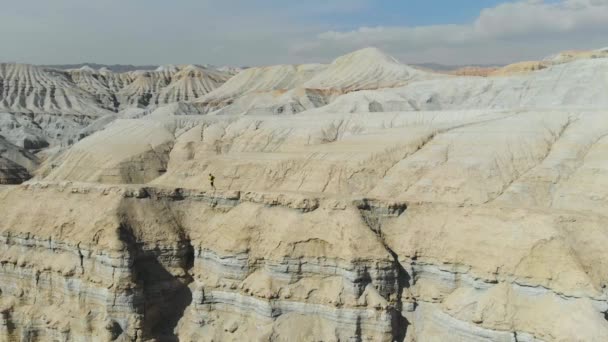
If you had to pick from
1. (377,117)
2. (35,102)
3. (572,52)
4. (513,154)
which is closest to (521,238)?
(513,154)

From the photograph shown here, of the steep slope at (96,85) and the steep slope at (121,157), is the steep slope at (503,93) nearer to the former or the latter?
the steep slope at (121,157)

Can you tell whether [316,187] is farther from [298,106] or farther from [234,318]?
[298,106]

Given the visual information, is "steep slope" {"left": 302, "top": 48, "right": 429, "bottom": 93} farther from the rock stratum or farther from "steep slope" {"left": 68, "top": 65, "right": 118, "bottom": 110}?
"steep slope" {"left": 68, "top": 65, "right": 118, "bottom": 110}

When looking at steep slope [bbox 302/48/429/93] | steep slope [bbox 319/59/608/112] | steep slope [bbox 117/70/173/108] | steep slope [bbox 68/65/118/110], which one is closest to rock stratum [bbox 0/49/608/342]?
steep slope [bbox 319/59/608/112]

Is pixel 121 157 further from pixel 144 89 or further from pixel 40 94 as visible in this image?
pixel 144 89

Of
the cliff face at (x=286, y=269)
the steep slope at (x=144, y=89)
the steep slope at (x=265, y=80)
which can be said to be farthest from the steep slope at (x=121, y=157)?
the steep slope at (x=144, y=89)

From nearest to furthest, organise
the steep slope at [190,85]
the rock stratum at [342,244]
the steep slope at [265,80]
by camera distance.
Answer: the rock stratum at [342,244]
the steep slope at [265,80]
the steep slope at [190,85]

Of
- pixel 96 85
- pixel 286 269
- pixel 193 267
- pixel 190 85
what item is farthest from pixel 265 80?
pixel 286 269
